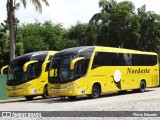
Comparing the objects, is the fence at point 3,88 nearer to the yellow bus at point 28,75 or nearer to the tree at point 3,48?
the yellow bus at point 28,75

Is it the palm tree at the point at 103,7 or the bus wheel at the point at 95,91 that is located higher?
the palm tree at the point at 103,7

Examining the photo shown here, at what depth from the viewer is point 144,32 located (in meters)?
46.0

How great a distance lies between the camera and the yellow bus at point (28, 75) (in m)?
27.3

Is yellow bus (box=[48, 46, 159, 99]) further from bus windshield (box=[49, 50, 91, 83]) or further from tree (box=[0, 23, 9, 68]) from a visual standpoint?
tree (box=[0, 23, 9, 68])

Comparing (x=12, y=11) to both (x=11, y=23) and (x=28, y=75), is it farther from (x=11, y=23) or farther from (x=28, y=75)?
(x=28, y=75)

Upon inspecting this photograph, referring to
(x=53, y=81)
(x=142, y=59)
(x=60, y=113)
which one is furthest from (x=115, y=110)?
(x=142, y=59)

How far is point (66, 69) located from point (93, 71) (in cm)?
196

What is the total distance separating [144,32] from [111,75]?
63.7 ft

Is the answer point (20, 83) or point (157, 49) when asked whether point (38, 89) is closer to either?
point (20, 83)

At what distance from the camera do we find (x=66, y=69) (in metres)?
24.3

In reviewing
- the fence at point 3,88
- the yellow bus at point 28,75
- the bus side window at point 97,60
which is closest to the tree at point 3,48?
the fence at point 3,88

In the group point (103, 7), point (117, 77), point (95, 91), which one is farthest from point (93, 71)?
point (103, 7)

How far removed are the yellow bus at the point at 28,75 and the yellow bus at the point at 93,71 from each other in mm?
2496

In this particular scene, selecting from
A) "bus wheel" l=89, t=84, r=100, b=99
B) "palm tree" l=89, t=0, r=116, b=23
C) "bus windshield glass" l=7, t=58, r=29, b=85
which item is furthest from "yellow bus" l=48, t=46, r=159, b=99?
"palm tree" l=89, t=0, r=116, b=23
